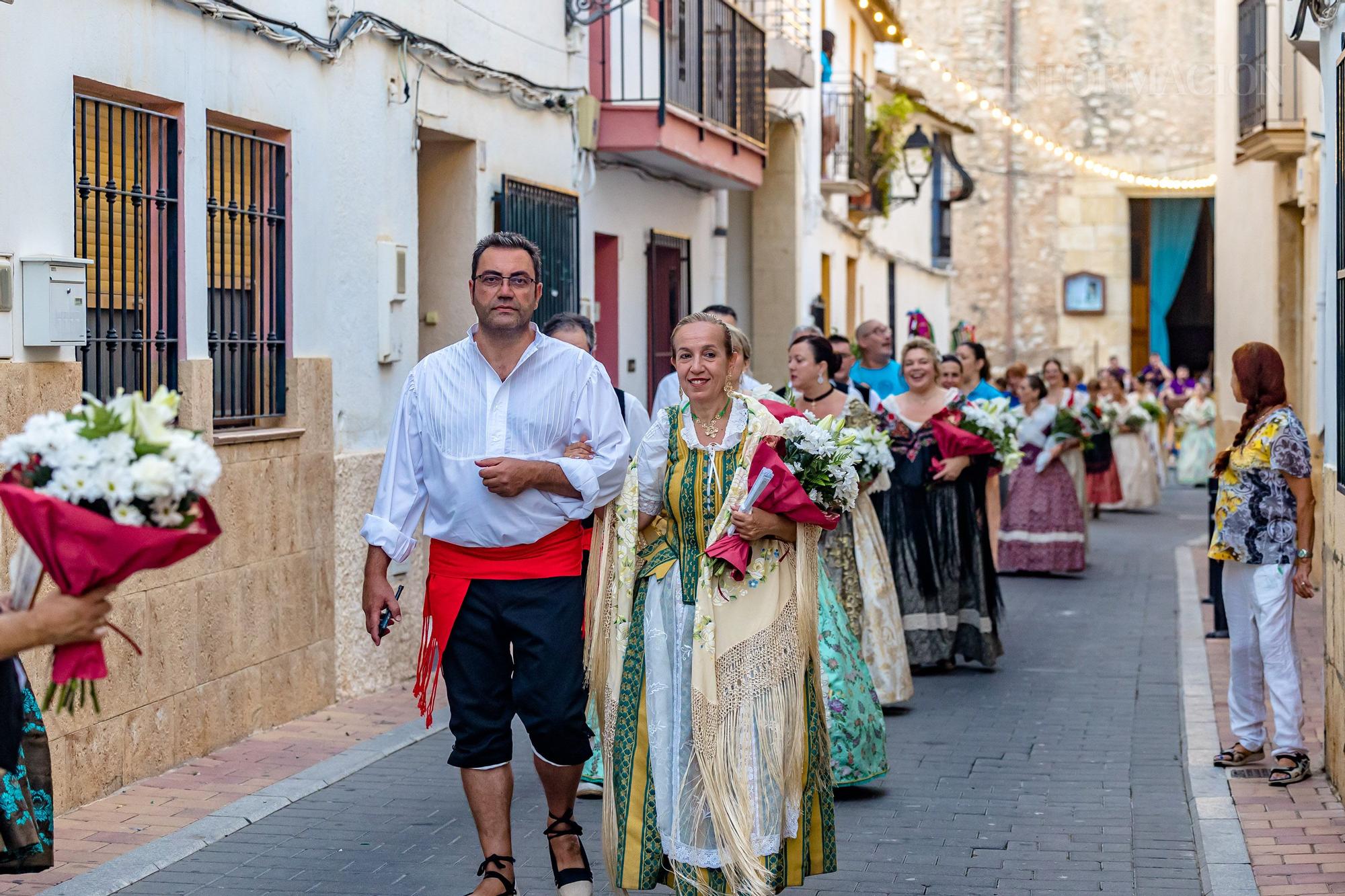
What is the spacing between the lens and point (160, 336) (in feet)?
25.4

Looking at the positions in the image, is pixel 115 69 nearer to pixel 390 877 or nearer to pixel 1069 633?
pixel 390 877

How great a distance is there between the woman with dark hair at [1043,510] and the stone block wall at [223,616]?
840 cm

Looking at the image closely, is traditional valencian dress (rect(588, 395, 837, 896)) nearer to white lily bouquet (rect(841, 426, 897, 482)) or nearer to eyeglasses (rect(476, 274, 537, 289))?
eyeglasses (rect(476, 274, 537, 289))

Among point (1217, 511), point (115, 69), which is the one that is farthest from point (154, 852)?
point (1217, 511)

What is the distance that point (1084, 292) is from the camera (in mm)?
37688

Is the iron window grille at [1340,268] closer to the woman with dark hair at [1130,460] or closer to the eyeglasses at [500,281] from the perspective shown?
the eyeglasses at [500,281]

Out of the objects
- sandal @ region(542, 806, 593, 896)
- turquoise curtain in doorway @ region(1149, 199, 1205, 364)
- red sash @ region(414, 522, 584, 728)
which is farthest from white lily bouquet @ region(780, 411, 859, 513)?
turquoise curtain in doorway @ region(1149, 199, 1205, 364)

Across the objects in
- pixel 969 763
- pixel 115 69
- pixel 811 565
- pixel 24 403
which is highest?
pixel 115 69

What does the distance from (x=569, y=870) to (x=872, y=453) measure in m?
3.67

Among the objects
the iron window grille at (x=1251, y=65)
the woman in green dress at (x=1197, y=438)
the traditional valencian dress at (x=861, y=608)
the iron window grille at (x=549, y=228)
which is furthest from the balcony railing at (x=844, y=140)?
the traditional valencian dress at (x=861, y=608)

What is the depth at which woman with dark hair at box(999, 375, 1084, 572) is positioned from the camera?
52.6 ft

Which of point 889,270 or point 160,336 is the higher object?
point 889,270

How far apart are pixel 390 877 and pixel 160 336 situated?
2.78 meters

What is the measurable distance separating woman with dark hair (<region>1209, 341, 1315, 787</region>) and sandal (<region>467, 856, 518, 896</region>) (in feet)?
11.2
